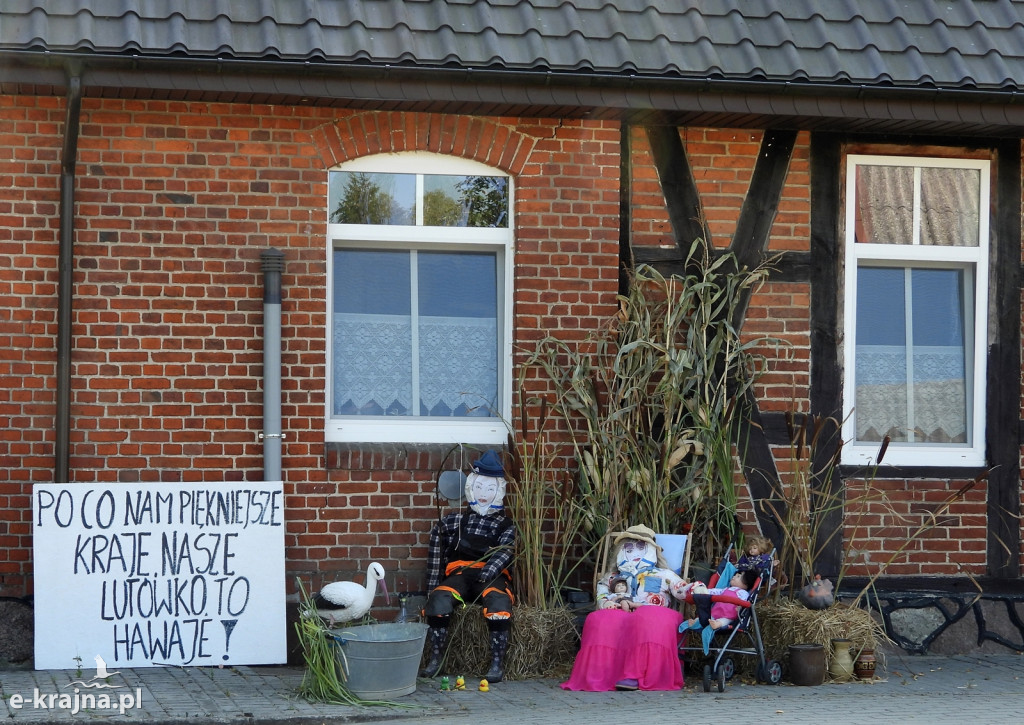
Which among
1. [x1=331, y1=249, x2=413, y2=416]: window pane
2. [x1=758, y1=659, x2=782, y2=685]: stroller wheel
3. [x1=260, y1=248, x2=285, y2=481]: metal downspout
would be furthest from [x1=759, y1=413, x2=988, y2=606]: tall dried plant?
[x1=260, y1=248, x2=285, y2=481]: metal downspout

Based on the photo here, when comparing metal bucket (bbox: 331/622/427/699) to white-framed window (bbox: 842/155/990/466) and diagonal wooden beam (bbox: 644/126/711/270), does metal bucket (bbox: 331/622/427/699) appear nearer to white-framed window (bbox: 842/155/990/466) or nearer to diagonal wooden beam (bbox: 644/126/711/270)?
diagonal wooden beam (bbox: 644/126/711/270)

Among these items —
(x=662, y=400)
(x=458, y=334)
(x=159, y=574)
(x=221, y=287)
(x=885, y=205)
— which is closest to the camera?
(x=159, y=574)

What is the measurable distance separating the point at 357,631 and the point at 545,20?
3.59m

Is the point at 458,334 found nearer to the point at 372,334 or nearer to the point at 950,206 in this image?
the point at 372,334

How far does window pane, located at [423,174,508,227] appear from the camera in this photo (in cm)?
784

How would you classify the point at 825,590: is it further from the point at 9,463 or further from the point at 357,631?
the point at 9,463

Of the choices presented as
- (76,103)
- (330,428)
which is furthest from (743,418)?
(76,103)

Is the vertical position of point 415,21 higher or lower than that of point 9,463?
higher

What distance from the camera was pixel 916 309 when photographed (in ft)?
27.3

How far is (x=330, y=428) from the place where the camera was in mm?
7684

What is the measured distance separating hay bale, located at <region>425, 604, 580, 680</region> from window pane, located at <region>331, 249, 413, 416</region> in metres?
1.38

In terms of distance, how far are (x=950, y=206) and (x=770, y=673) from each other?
324cm

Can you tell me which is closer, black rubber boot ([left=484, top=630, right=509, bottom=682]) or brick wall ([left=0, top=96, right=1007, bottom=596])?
black rubber boot ([left=484, top=630, right=509, bottom=682])

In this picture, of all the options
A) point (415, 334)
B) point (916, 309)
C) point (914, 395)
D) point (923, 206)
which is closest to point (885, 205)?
point (923, 206)
